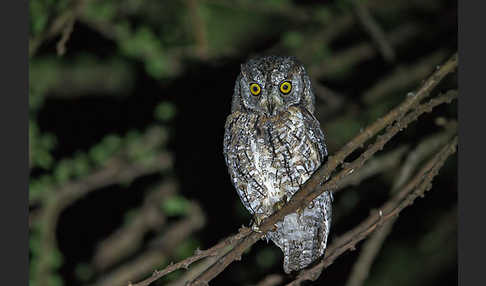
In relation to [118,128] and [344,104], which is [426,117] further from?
[118,128]

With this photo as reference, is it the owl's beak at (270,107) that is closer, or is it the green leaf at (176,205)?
the owl's beak at (270,107)

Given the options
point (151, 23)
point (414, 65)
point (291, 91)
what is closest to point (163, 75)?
point (151, 23)

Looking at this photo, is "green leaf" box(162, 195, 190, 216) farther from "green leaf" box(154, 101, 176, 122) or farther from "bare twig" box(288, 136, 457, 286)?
"bare twig" box(288, 136, 457, 286)

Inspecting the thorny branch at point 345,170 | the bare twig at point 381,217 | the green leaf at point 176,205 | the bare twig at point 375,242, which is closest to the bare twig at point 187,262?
the thorny branch at point 345,170

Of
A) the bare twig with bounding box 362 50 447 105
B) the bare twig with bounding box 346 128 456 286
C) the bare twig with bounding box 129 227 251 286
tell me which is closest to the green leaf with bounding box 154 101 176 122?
the bare twig with bounding box 362 50 447 105

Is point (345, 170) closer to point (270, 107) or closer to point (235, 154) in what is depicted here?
point (270, 107)

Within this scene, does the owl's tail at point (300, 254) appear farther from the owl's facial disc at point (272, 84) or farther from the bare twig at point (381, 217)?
the owl's facial disc at point (272, 84)
